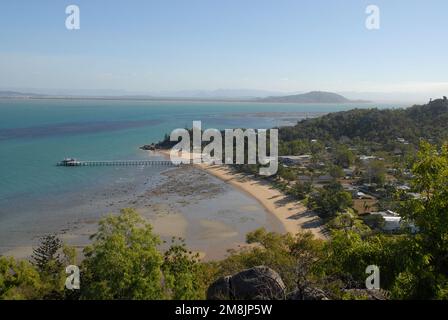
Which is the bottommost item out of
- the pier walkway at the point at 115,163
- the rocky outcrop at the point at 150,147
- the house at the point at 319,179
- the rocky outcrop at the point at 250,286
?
the house at the point at 319,179

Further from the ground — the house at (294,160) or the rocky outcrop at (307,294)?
the rocky outcrop at (307,294)

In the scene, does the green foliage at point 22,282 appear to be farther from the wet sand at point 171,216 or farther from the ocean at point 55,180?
the ocean at point 55,180

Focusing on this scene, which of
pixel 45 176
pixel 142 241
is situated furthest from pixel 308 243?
pixel 45 176

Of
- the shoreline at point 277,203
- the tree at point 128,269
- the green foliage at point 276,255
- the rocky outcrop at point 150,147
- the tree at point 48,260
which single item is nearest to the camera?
the tree at point 128,269

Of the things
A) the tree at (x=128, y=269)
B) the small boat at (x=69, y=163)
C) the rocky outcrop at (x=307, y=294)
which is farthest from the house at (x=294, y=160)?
the rocky outcrop at (x=307, y=294)

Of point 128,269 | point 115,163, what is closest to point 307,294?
point 128,269

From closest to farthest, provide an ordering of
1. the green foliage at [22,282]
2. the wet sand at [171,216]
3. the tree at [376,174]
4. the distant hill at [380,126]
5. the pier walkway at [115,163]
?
the green foliage at [22,282]
the wet sand at [171,216]
the tree at [376,174]
the pier walkway at [115,163]
the distant hill at [380,126]

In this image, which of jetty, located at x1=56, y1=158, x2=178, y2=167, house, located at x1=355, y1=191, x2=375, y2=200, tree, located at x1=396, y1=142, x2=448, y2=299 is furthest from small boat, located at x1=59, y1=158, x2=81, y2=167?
tree, located at x1=396, y1=142, x2=448, y2=299

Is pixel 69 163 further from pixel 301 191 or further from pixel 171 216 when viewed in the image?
pixel 301 191
